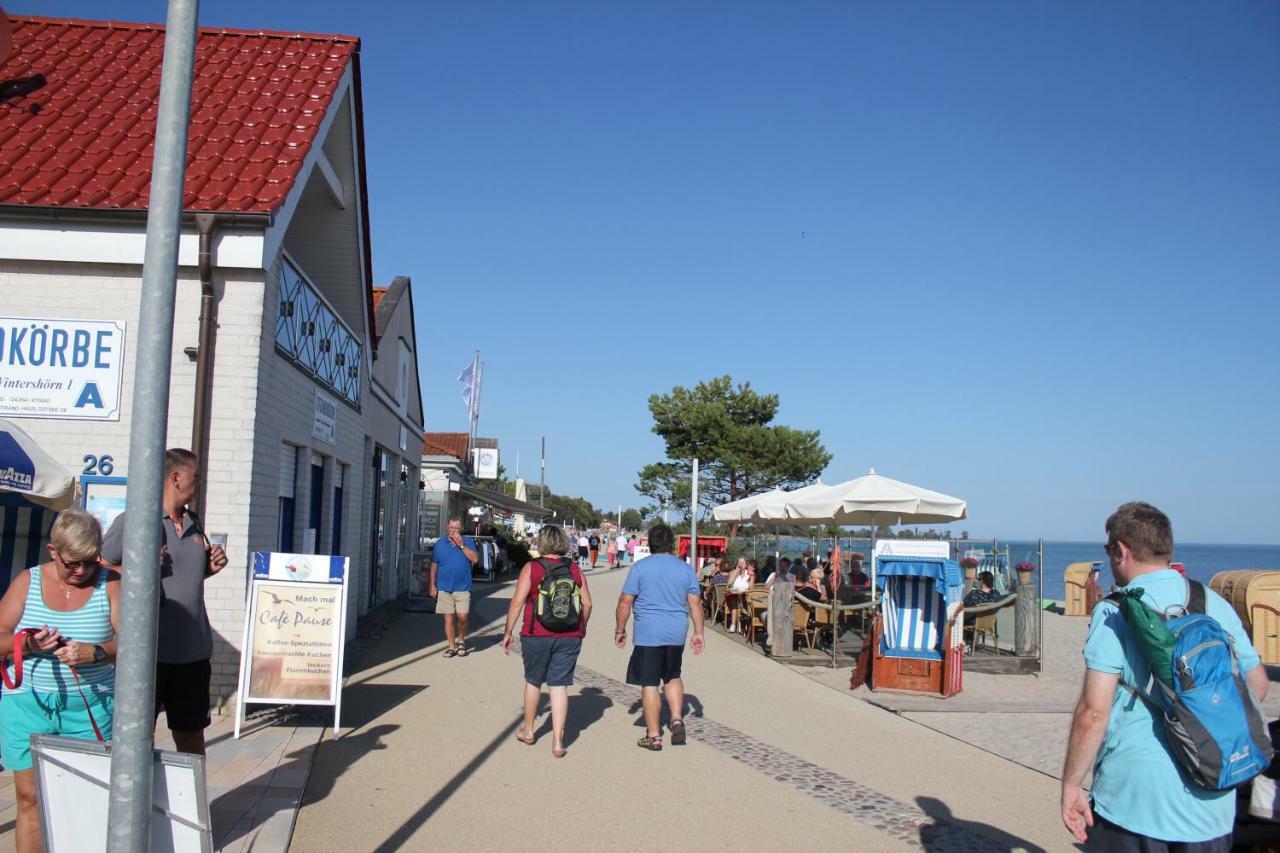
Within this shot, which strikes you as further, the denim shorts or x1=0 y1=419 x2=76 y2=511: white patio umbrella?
the denim shorts

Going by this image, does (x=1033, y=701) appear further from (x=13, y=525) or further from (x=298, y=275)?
(x=13, y=525)

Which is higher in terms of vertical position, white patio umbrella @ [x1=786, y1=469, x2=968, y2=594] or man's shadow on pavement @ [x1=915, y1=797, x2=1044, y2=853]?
white patio umbrella @ [x1=786, y1=469, x2=968, y2=594]

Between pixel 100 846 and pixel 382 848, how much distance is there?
1.94m

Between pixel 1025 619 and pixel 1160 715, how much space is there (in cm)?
1127

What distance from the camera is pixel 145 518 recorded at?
3004 mm

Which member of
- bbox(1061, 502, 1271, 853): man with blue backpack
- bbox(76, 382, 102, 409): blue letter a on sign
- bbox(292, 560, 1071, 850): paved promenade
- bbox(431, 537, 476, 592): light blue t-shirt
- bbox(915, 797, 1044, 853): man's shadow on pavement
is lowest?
bbox(292, 560, 1071, 850): paved promenade

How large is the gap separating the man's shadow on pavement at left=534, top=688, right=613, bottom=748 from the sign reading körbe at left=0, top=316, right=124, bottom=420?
14.5ft

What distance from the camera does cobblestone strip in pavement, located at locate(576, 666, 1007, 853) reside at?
574 centimetres

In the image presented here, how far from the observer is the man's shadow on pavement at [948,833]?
5.66 m

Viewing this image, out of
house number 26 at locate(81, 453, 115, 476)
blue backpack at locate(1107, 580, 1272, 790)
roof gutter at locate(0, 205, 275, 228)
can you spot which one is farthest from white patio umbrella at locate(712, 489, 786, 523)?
blue backpack at locate(1107, 580, 1272, 790)

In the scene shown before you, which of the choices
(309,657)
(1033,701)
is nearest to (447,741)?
(309,657)

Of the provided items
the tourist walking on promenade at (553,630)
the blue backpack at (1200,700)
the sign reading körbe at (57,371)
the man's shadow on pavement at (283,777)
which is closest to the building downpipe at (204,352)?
the sign reading körbe at (57,371)

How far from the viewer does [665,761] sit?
7.50 meters

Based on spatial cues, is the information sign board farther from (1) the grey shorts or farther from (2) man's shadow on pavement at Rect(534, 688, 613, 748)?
(1) the grey shorts
